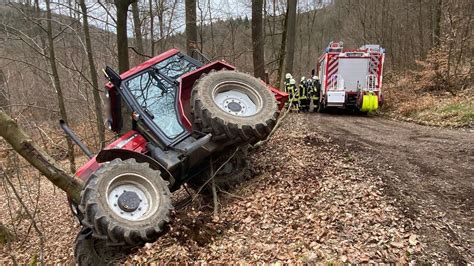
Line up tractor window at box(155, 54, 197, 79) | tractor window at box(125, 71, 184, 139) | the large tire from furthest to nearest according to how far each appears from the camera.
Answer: tractor window at box(155, 54, 197, 79)
tractor window at box(125, 71, 184, 139)
the large tire

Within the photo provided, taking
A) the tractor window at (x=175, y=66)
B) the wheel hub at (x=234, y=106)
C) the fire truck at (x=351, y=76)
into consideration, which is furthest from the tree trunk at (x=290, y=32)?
the wheel hub at (x=234, y=106)

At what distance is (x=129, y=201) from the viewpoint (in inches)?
185

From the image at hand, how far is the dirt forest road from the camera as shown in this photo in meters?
3.78

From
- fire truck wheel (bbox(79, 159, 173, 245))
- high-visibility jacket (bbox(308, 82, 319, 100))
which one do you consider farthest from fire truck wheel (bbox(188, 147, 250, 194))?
high-visibility jacket (bbox(308, 82, 319, 100))

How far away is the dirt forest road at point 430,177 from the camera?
3.78 meters

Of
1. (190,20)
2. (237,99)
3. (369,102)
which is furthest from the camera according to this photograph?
(369,102)

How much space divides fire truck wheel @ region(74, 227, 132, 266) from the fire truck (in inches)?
397

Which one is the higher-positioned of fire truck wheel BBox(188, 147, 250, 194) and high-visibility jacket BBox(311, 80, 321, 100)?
high-visibility jacket BBox(311, 80, 321, 100)

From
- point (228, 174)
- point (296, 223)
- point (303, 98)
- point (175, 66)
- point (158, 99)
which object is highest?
point (175, 66)

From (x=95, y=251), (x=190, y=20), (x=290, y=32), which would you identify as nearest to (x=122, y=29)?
(x=190, y=20)

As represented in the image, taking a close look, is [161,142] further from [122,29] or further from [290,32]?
[290,32]

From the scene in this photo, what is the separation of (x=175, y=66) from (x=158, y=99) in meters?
0.78

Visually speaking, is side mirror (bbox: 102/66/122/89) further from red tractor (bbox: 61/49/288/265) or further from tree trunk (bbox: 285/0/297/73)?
tree trunk (bbox: 285/0/297/73)

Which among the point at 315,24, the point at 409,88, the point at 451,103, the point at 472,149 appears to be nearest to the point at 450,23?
the point at 409,88
